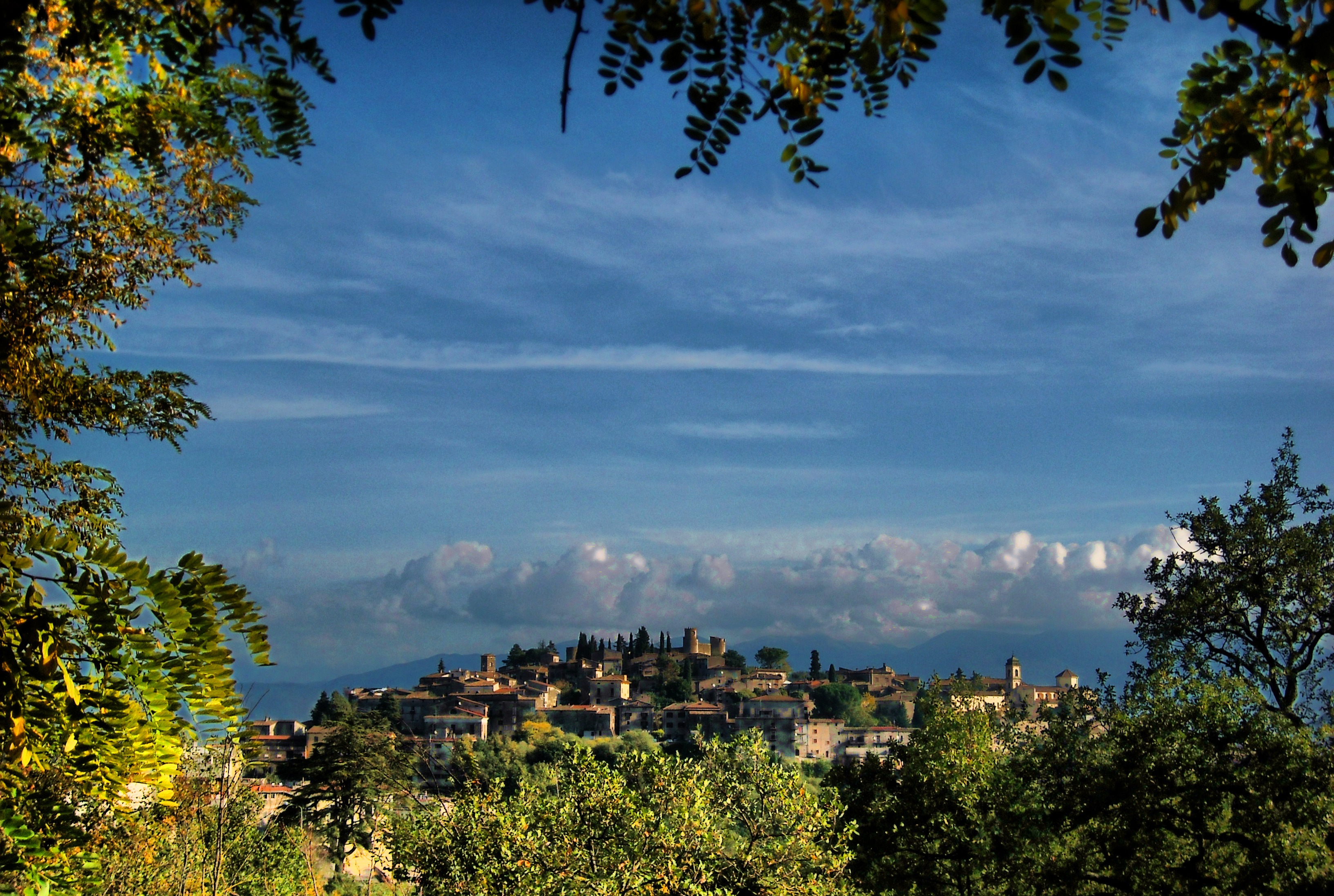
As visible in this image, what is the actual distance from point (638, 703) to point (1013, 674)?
3775 centimetres

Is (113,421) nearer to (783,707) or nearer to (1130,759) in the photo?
(1130,759)

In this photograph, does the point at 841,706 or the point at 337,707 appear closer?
the point at 337,707

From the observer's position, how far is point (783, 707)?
265 feet

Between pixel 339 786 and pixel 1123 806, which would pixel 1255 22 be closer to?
pixel 1123 806

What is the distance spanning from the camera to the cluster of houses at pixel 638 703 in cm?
7419

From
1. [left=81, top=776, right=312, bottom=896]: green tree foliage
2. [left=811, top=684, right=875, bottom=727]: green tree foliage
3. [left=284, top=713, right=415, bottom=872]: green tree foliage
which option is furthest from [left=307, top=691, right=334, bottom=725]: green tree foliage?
[left=811, top=684, right=875, bottom=727]: green tree foliage

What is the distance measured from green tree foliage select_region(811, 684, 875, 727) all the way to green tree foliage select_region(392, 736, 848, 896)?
257 ft

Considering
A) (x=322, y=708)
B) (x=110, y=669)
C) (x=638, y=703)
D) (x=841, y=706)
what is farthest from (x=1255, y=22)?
(x=841, y=706)

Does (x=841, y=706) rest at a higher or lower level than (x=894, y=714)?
higher

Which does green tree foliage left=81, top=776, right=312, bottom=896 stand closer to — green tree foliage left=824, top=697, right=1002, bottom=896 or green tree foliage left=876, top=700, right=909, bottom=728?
green tree foliage left=824, top=697, right=1002, bottom=896

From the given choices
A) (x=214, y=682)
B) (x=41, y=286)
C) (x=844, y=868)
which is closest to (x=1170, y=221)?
(x=214, y=682)

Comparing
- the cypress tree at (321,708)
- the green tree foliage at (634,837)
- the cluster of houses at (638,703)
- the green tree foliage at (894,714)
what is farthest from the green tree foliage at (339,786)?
the green tree foliage at (894,714)

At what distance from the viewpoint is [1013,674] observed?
308 feet

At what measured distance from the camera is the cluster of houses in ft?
243
